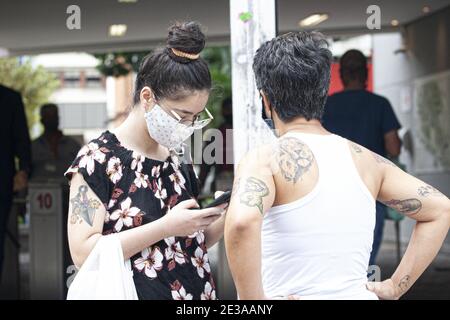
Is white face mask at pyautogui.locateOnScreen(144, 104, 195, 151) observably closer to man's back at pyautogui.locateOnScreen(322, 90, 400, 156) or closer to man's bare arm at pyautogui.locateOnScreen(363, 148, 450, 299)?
man's bare arm at pyautogui.locateOnScreen(363, 148, 450, 299)

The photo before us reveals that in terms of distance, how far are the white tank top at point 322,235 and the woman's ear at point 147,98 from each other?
57 cm

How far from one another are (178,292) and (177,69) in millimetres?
691

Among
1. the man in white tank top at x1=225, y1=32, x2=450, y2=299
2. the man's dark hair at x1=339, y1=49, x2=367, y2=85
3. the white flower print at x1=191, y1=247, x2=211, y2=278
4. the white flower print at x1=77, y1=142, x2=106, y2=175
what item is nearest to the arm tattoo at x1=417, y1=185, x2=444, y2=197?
the man in white tank top at x1=225, y1=32, x2=450, y2=299

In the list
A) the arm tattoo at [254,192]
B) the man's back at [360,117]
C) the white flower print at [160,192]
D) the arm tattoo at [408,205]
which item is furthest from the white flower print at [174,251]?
the man's back at [360,117]

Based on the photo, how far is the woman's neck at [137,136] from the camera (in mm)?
2842

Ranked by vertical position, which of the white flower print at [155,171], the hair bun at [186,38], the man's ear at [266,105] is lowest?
the white flower print at [155,171]

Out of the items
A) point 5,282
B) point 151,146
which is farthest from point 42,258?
point 151,146

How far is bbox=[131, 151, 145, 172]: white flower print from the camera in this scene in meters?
2.78

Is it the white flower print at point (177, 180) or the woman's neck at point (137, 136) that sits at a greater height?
the woman's neck at point (137, 136)

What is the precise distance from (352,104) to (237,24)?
257cm

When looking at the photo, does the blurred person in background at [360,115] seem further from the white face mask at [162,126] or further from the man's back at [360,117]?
the white face mask at [162,126]

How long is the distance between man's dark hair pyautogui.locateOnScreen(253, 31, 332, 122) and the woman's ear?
0.46 meters

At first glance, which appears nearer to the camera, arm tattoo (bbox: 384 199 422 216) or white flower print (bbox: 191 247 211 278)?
arm tattoo (bbox: 384 199 422 216)

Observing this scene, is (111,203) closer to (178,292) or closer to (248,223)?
(178,292)
